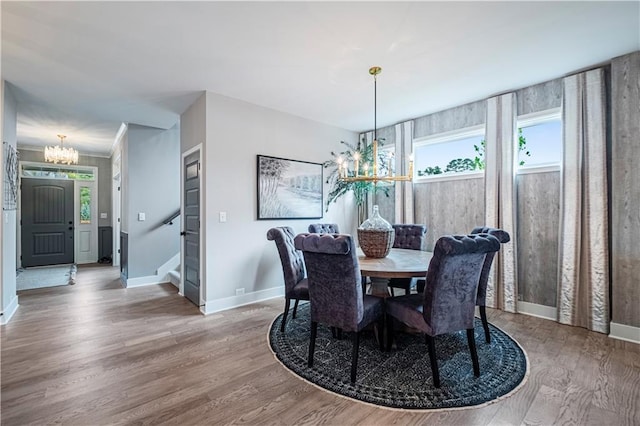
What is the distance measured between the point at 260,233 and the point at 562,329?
3566 millimetres

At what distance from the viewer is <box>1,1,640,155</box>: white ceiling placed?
2.04m

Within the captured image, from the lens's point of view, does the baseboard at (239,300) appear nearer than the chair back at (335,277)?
No

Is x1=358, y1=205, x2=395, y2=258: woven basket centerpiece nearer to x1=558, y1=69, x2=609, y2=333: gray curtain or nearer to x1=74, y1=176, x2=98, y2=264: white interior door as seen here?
x1=558, y1=69, x2=609, y2=333: gray curtain

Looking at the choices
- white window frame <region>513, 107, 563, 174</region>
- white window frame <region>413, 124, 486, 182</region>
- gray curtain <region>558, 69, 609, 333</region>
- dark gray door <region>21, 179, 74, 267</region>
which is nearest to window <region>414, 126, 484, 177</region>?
white window frame <region>413, 124, 486, 182</region>

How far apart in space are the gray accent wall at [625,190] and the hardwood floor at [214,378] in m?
0.43

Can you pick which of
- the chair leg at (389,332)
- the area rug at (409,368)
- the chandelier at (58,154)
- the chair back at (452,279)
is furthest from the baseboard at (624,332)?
the chandelier at (58,154)

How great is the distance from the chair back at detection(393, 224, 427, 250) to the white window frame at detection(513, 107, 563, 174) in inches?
53.0

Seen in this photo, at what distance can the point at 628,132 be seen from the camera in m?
2.66

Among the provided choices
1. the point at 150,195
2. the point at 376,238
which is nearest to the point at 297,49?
the point at 376,238

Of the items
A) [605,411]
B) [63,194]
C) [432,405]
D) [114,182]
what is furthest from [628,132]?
[63,194]

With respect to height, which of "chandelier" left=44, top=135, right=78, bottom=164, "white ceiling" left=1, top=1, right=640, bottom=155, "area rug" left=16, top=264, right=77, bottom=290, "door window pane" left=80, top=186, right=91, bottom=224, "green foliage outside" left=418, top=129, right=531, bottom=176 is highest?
"white ceiling" left=1, top=1, right=640, bottom=155

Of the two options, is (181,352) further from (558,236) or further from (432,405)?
(558,236)

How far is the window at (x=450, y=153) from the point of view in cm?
383

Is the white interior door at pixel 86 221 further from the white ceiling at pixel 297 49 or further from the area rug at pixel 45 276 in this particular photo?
the white ceiling at pixel 297 49
